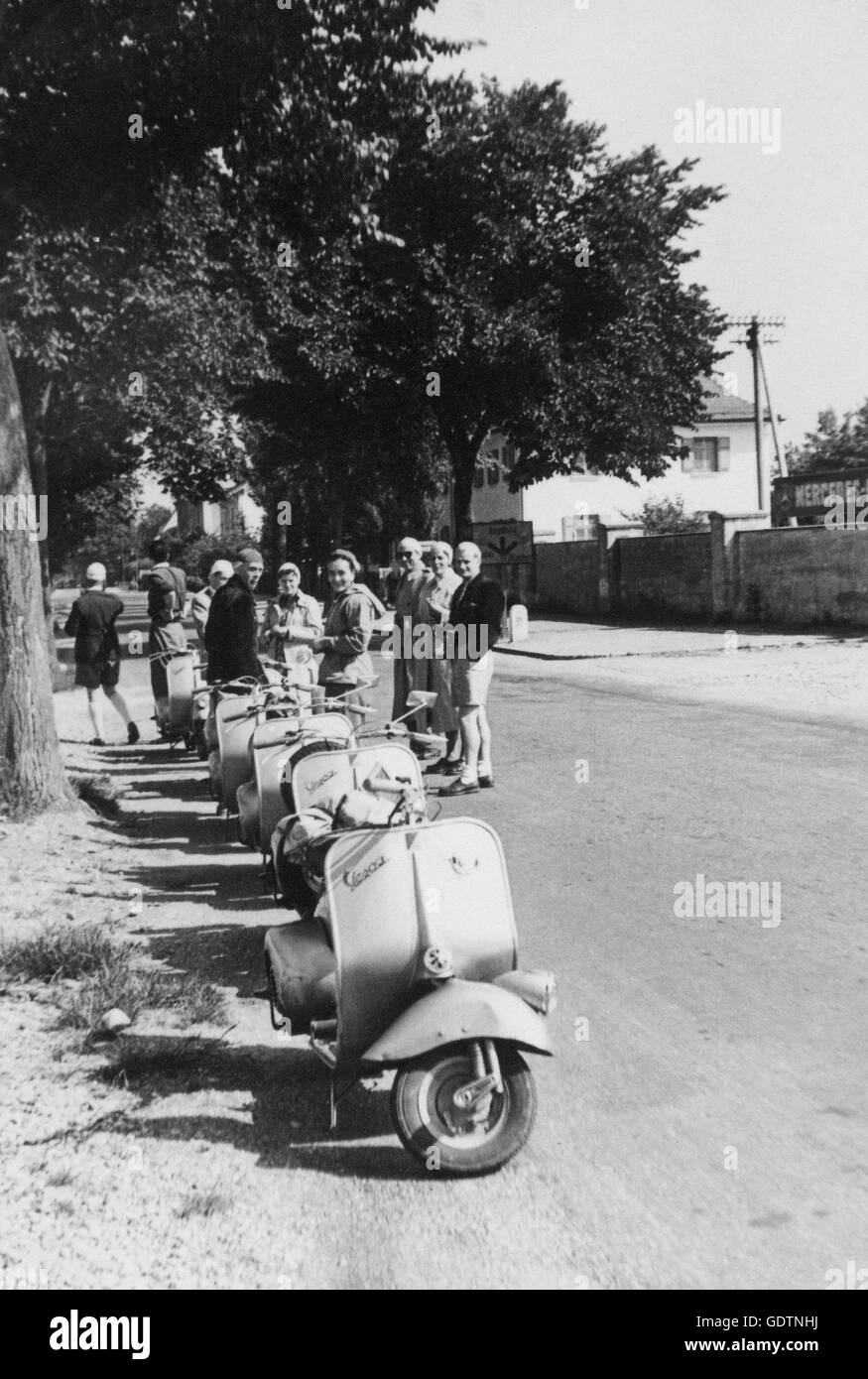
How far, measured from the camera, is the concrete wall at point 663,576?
30.0 m

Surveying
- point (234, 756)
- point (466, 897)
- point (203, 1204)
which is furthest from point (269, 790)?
point (203, 1204)

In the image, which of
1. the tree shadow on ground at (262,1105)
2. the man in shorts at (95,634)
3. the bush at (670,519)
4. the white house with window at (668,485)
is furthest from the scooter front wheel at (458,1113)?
the white house with window at (668,485)

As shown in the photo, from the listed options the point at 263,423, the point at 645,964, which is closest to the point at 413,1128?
the point at 645,964

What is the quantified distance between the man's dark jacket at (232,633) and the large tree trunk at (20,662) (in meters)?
1.21

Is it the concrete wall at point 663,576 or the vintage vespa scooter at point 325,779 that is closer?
the vintage vespa scooter at point 325,779

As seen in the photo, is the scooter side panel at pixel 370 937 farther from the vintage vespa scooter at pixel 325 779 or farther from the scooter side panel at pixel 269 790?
the scooter side panel at pixel 269 790

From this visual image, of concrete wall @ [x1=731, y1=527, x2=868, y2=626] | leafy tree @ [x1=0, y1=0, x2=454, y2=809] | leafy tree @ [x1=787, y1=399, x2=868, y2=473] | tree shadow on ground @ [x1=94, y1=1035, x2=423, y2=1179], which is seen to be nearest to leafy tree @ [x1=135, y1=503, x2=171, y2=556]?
leafy tree @ [x1=787, y1=399, x2=868, y2=473]

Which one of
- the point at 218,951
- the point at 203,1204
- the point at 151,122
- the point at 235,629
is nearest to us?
the point at 203,1204

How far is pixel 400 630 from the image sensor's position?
1159cm

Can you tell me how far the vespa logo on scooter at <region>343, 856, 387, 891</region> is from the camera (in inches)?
162

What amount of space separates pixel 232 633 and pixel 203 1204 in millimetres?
6252

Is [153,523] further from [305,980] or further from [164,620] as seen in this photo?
[305,980]
